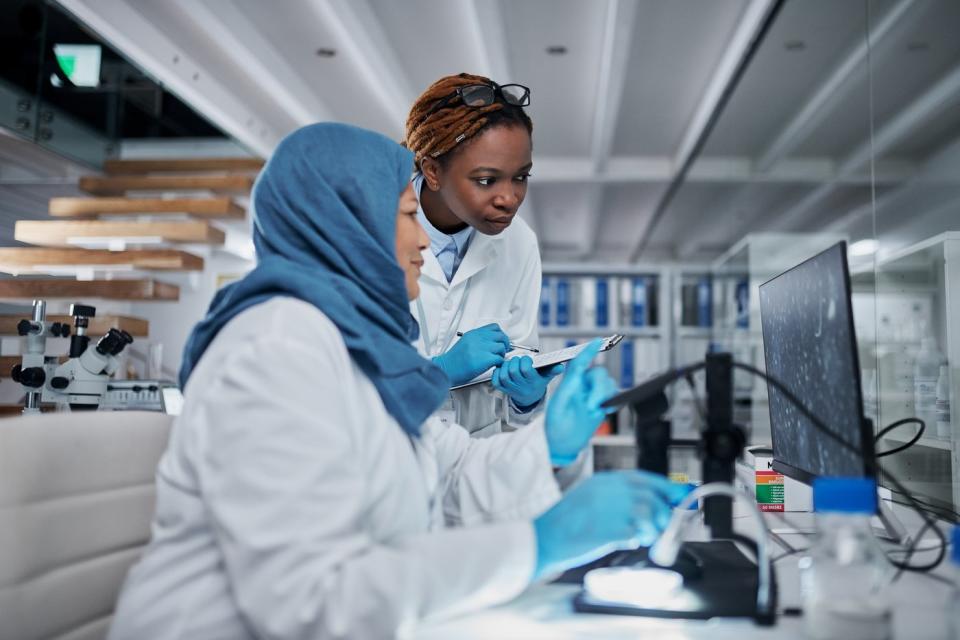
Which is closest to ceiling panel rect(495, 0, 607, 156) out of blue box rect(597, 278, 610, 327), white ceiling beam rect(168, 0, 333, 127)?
blue box rect(597, 278, 610, 327)

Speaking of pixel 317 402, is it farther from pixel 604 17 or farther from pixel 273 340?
pixel 604 17

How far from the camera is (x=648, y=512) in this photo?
2.72ft

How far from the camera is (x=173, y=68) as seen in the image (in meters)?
3.89

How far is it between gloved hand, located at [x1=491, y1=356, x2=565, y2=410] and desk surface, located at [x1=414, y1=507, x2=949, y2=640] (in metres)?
0.78

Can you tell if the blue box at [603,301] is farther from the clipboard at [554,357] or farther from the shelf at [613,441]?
the clipboard at [554,357]

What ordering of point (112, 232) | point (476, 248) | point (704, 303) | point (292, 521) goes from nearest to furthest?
point (292, 521)
point (476, 248)
point (112, 232)
point (704, 303)

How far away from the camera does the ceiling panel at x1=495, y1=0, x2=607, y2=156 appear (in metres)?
3.81

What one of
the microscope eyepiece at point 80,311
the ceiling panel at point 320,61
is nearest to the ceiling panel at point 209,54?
the ceiling panel at point 320,61

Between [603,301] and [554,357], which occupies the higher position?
[603,301]

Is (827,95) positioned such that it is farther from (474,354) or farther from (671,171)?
(474,354)

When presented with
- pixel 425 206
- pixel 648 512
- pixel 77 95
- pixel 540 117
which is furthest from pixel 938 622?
pixel 540 117

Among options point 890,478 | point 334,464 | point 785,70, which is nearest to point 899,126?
point 785,70

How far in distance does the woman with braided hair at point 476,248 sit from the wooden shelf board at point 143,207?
1.93 metres

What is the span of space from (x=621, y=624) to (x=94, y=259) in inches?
112
